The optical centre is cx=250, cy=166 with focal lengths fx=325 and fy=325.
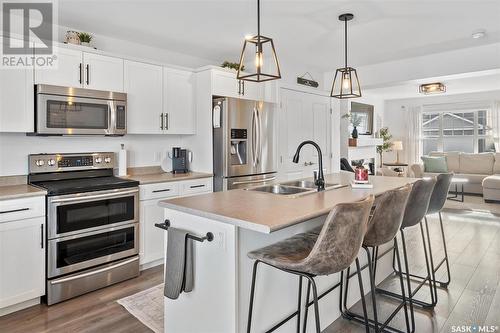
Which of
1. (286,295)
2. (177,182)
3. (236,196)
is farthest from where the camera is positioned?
(177,182)

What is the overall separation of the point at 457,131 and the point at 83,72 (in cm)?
918

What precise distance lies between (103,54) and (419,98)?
8.72m

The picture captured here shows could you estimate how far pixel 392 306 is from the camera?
2553 mm

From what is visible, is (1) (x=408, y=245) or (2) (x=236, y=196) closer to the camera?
(2) (x=236, y=196)

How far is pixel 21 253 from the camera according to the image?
2475mm

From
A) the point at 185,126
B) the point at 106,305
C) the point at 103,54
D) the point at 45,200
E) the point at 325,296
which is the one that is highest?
the point at 103,54

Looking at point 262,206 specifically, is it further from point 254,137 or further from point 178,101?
point 178,101

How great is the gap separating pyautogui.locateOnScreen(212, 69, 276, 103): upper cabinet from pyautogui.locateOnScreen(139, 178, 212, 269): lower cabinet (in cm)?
126

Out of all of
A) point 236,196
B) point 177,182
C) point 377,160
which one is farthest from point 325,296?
point 377,160

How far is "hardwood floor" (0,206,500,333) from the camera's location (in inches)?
89.7

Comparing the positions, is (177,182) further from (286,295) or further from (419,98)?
(419,98)

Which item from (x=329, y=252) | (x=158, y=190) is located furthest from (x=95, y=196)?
(x=329, y=252)

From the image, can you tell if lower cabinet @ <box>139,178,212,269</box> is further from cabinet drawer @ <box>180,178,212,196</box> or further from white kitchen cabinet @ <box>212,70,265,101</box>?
white kitchen cabinet @ <box>212,70,265,101</box>

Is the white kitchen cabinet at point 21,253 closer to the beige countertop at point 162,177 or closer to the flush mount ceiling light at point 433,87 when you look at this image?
the beige countertop at point 162,177
